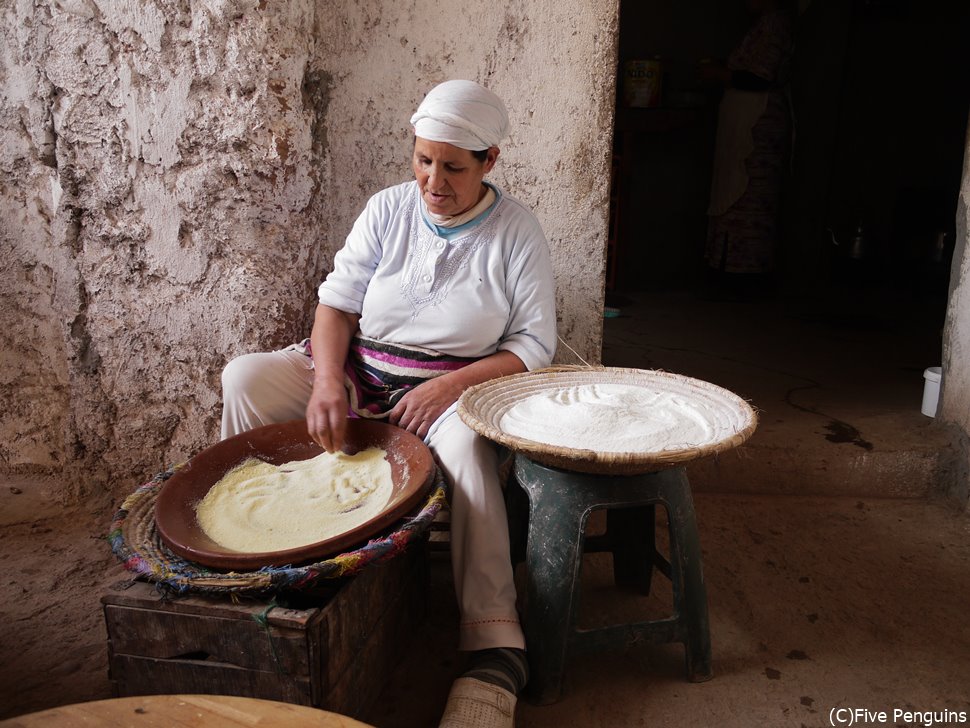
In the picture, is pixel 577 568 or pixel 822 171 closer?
pixel 577 568

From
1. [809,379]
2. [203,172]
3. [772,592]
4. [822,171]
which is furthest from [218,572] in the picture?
[822,171]

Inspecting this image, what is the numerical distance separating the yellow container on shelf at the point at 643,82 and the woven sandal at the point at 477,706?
4204mm

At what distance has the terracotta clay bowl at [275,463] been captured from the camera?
1401mm

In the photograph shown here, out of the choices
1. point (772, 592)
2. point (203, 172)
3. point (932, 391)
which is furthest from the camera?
point (932, 391)

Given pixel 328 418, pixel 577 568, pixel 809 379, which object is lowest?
pixel 809 379

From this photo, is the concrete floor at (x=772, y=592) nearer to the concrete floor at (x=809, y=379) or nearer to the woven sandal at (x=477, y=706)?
the concrete floor at (x=809, y=379)

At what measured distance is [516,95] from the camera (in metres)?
2.43

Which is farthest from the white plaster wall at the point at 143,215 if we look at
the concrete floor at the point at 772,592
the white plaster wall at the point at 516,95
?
the concrete floor at the point at 772,592

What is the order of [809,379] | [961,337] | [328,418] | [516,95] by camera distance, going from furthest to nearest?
1. [809,379]
2. [961,337]
3. [516,95]
4. [328,418]

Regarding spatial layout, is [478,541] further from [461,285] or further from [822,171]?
[822,171]

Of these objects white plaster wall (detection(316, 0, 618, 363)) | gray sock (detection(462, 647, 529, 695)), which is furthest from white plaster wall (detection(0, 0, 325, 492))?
gray sock (detection(462, 647, 529, 695))

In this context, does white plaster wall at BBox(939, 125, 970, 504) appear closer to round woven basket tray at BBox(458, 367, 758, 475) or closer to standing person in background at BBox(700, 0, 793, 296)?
round woven basket tray at BBox(458, 367, 758, 475)

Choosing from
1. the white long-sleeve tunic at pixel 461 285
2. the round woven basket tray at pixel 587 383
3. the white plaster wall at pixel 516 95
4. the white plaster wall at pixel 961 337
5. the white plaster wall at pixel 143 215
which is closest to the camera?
the round woven basket tray at pixel 587 383

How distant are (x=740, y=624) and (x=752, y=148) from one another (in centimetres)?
371
